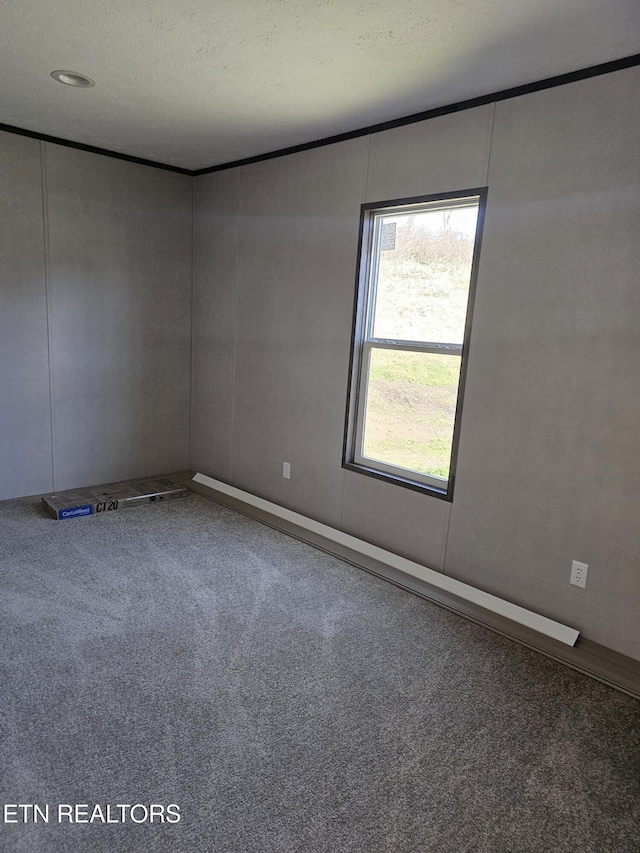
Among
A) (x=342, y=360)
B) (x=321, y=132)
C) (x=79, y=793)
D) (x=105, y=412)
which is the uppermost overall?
(x=321, y=132)

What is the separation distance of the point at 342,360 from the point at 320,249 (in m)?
0.76

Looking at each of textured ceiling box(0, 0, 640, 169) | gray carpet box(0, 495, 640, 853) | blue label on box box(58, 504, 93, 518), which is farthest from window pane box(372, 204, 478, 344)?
blue label on box box(58, 504, 93, 518)

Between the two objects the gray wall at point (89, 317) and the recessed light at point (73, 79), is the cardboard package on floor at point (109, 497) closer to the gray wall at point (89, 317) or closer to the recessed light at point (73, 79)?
the gray wall at point (89, 317)

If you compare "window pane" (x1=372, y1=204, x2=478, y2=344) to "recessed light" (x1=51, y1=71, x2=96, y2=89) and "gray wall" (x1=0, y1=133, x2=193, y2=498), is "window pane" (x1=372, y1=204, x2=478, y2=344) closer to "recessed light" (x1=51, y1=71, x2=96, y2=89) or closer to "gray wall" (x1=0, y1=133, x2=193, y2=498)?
"recessed light" (x1=51, y1=71, x2=96, y2=89)

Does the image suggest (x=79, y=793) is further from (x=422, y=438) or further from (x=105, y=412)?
(x=105, y=412)

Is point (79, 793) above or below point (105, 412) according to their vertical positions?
below

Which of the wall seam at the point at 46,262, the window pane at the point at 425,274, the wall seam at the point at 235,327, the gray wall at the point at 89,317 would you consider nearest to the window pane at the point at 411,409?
the window pane at the point at 425,274

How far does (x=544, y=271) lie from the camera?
273cm

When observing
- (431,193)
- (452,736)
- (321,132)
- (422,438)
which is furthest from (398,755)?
(321,132)

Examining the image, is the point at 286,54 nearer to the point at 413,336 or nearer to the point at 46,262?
the point at 413,336

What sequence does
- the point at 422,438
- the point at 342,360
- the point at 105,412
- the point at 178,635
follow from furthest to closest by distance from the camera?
the point at 105,412 < the point at 342,360 < the point at 422,438 < the point at 178,635

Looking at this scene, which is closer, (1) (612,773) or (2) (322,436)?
(1) (612,773)

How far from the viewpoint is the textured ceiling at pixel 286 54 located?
6.97 feet

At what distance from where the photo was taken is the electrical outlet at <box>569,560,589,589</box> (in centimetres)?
269
